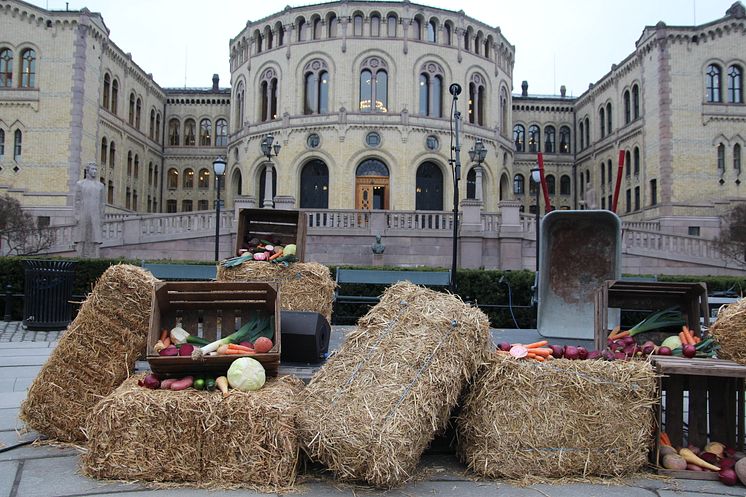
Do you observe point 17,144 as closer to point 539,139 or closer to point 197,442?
point 197,442

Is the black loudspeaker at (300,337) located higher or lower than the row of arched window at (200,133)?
lower

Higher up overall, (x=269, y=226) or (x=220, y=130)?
(x=220, y=130)

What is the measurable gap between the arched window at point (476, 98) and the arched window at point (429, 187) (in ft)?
16.6

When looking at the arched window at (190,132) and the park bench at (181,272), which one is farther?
the arched window at (190,132)

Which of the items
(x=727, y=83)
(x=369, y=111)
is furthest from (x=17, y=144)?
(x=727, y=83)

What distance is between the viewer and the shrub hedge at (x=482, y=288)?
13.0 metres

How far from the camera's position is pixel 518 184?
170 ft

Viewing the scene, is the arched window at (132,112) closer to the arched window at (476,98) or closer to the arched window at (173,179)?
the arched window at (173,179)

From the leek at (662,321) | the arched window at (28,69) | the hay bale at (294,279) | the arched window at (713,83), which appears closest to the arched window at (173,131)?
the arched window at (28,69)

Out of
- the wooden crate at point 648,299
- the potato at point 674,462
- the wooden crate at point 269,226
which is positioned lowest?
the potato at point 674,462

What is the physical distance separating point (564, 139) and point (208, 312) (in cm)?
5195

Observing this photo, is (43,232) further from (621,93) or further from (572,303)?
(621,93)

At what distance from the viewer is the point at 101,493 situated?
4051 mm

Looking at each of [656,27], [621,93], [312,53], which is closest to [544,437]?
[312,53]
